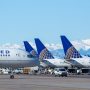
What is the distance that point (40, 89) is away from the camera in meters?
46.4

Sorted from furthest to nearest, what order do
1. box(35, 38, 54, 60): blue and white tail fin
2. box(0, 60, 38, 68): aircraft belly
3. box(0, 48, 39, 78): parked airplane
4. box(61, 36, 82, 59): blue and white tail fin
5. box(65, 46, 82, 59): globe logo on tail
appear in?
box(35, 38, 54, 60): blue and white tail fin
box(61, 36, 82, 59): blue and white tail fin
box(65, 46, 82, 59): globe logo on tail
box(0, 60, 38, 68): aircraft belly
box(0, 48, 39, 78): parked airplane

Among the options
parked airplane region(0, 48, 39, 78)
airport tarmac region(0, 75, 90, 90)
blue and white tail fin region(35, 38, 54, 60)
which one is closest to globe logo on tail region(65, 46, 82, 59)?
blue and white tail fin region(35, 38, 54, 60)

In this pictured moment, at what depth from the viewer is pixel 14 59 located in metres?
70.7

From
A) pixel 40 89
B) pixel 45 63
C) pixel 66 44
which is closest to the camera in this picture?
pixel 40 89

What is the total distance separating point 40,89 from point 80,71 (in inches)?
3531

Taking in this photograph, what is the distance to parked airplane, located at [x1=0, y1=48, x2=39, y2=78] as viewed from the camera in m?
69.8

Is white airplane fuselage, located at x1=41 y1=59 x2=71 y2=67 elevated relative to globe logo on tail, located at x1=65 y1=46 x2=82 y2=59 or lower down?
Answer: lower down

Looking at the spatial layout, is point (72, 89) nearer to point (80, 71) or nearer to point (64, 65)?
point (80, 71)

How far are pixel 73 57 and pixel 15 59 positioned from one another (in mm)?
72537

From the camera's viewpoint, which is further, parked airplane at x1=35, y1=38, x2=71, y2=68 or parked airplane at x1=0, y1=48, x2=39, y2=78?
parked airplane at x1=35, y1=38, x2=71, y2=68

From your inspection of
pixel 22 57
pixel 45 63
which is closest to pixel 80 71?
pixel 45 63

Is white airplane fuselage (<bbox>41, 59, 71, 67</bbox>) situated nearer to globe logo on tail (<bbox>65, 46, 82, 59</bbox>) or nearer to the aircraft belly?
globe logo on tail (<bbox>65, 46, 82, 59</bbox>)

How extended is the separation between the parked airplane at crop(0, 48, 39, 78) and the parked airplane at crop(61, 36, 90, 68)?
2564 inches

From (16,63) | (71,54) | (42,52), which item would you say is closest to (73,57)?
(71,54)
